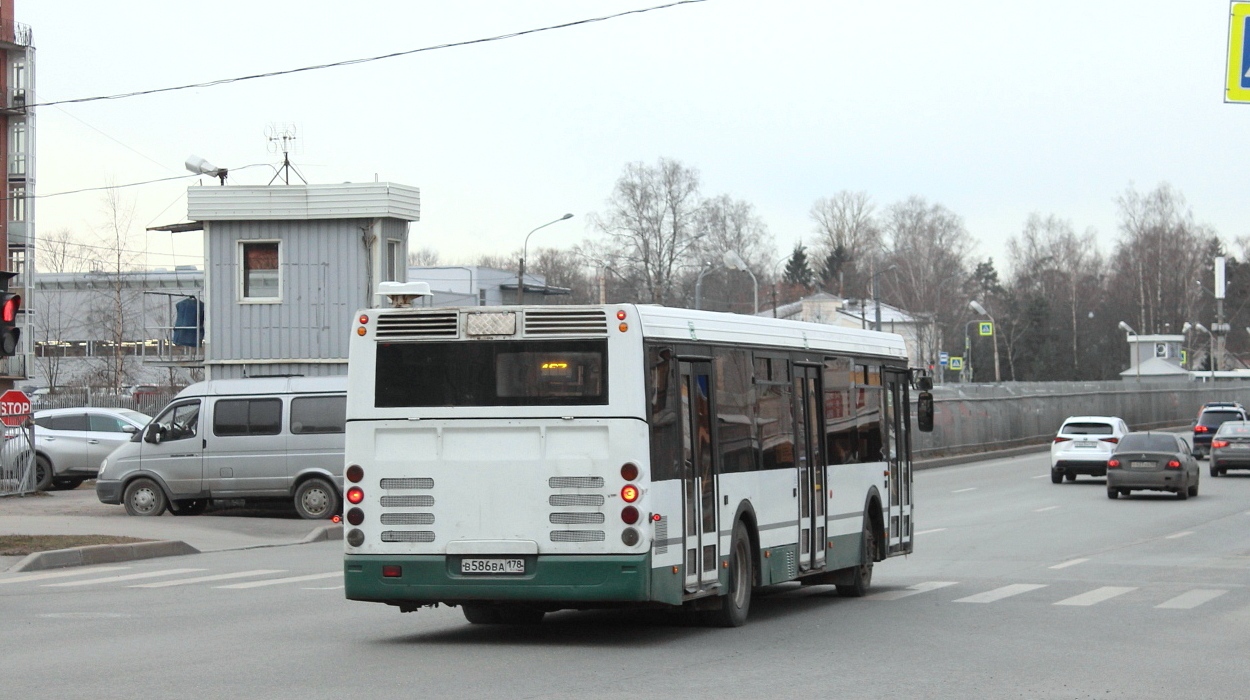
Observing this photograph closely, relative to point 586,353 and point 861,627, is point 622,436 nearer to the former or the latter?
point 586,353

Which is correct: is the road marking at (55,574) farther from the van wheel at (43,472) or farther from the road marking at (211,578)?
the van wheel at (43,472)

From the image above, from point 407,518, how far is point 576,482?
1.28 metres

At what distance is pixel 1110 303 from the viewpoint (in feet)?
403

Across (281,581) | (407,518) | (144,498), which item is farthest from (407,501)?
(144,498)

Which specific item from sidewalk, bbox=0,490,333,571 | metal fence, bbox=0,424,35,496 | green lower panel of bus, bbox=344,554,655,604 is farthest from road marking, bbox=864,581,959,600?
metal fence, bbox=0,424,35,496

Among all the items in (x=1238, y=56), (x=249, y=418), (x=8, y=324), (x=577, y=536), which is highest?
(x=1238, y=56)

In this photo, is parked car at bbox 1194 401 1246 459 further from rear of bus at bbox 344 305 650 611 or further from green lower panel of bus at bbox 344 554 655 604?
rear of bus at bbox 344 305 650 611

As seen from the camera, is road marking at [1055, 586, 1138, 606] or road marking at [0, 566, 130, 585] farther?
road marking at [0, 566, 130, 585]

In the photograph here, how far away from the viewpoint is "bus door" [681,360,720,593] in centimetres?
1152

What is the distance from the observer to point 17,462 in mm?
30016

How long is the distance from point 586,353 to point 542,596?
1730 millimetres

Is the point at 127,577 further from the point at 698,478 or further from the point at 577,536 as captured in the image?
the point at 698,478

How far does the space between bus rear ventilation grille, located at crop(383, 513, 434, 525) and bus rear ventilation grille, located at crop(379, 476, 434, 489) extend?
19cm

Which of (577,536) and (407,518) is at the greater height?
(407,518)
